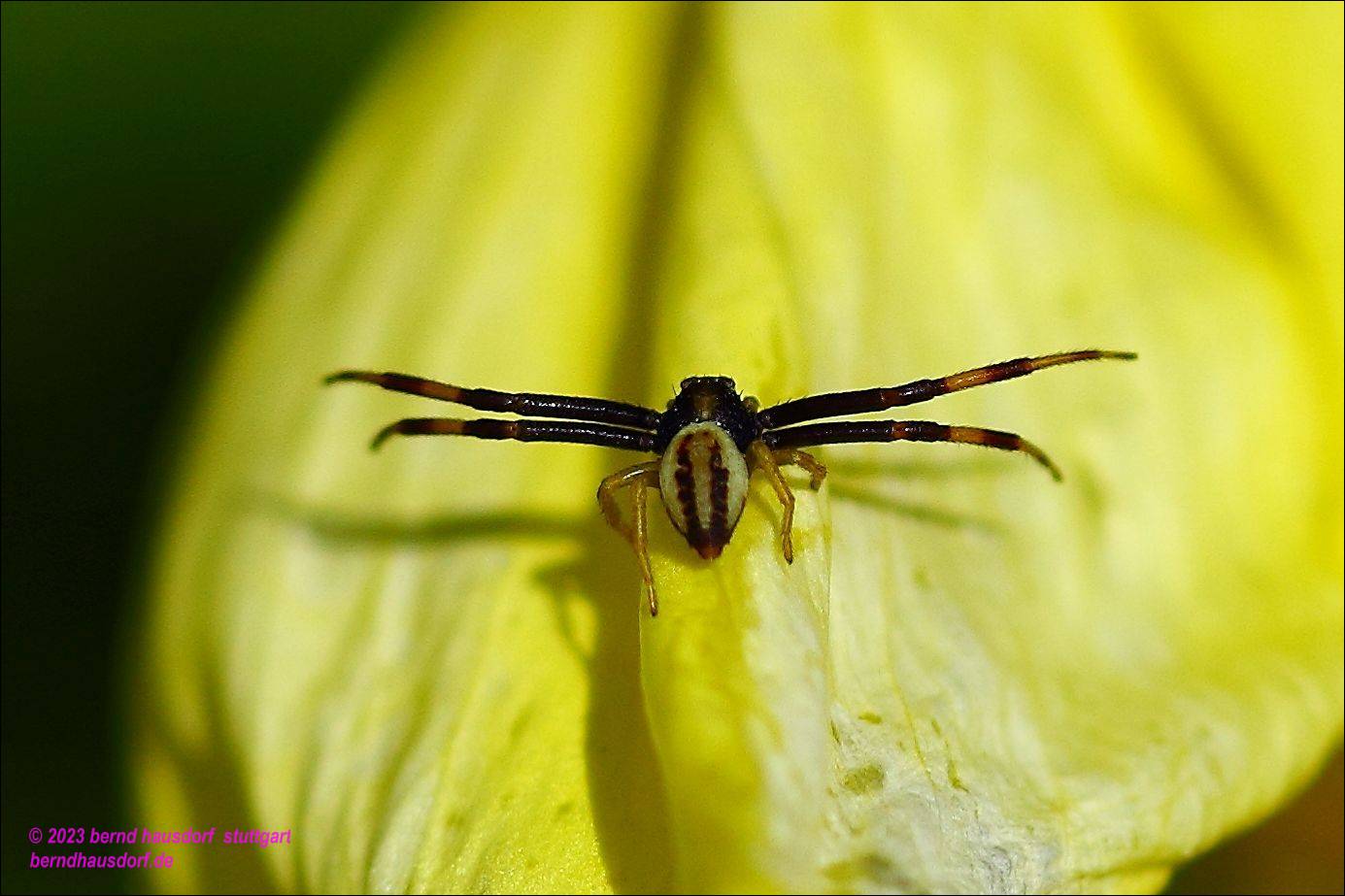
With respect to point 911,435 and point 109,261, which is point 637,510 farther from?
point 109,261

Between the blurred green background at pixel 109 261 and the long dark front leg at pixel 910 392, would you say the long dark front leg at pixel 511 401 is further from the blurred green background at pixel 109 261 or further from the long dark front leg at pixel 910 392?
the blurred green background at pixel 109 261

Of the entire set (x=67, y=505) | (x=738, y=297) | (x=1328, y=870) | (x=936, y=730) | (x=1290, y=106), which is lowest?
(x=1328, y=870)

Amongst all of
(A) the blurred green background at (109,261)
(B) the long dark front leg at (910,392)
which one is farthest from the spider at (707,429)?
(A) the blurred green background at (109,261)

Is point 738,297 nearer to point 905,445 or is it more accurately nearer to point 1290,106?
Result: point 905,445

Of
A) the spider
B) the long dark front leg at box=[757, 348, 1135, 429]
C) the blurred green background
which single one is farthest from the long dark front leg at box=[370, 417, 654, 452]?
the blurred green background

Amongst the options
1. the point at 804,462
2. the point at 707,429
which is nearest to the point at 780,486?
the point at 804,462

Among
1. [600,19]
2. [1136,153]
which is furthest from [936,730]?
[600,19]
